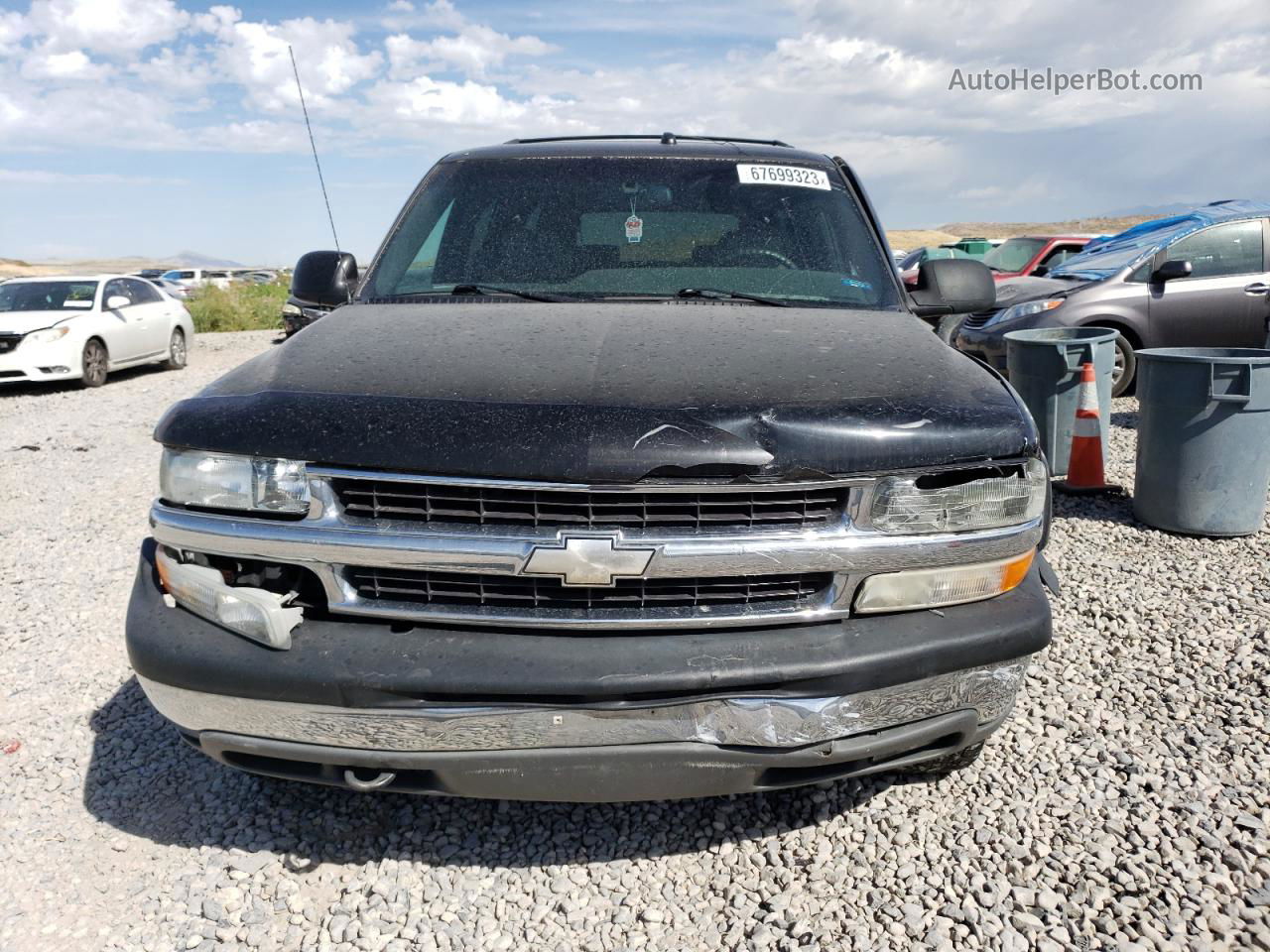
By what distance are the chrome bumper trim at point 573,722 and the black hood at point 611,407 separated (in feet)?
1.67

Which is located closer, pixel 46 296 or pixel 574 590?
pixel 574 590

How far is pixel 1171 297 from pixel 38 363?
42.6ft

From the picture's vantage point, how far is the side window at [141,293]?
562 inches

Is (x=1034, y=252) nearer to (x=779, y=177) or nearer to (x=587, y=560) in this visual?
(x=779, y=177)

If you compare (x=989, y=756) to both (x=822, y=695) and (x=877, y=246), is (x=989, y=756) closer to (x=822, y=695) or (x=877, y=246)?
(x=822, y=695)

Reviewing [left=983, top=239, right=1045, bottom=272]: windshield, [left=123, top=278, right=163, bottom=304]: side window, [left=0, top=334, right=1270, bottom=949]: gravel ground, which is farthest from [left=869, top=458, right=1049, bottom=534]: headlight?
[left=123, top=278, right=163, bottom=304]: side window

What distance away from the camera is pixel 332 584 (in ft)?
7.28

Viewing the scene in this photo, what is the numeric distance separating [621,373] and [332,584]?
0.84m

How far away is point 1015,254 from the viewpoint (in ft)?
47.4

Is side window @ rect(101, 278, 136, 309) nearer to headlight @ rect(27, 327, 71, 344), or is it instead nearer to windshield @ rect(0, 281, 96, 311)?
windshield @ rect(0, 281, 96, 311)

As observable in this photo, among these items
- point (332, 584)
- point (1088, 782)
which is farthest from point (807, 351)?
point (1088, 782)

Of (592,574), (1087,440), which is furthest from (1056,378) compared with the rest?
(592,574)

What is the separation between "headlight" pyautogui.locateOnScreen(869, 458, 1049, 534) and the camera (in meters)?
2.20

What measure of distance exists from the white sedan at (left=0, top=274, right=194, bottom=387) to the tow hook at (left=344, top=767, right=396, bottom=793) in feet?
40.4
